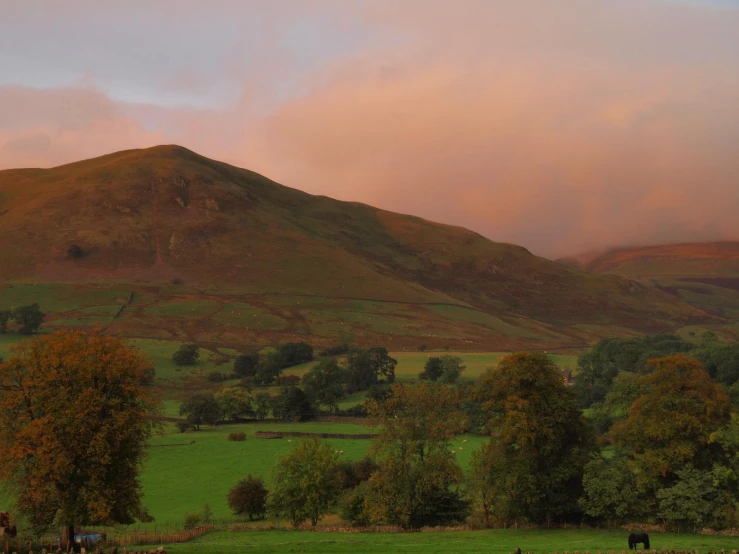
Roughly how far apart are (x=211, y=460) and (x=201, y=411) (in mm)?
25278

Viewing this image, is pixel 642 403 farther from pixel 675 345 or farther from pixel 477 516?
pixel 675 345

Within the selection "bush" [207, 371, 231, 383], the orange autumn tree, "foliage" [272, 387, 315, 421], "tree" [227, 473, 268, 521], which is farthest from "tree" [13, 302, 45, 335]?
the orange autumn tree

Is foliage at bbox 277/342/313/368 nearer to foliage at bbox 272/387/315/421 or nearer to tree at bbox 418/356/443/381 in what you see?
tree at bbox 418/356/443/381

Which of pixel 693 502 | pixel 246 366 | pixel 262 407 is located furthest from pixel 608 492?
pixel 246 366

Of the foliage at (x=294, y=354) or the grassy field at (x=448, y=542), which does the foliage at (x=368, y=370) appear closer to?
the foliage at (x=294, y=354)

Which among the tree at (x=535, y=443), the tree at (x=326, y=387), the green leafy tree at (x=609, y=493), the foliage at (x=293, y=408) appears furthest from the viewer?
the tree at (x=326, y=387)

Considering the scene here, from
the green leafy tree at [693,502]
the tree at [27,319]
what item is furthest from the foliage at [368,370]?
the tree at [27,319]

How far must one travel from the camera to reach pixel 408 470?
53.8 m

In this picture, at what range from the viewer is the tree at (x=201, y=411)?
108812 mm

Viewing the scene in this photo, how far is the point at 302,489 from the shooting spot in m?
56.0

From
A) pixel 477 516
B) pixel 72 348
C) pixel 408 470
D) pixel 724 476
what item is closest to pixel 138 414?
pixel 72 348

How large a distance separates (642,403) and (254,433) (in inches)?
2582

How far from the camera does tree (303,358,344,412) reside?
122 metres

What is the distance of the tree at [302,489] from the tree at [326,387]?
2493 inches
